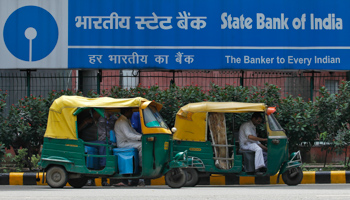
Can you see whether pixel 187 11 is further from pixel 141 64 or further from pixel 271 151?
pixel 271 151

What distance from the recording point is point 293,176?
11.2 meters

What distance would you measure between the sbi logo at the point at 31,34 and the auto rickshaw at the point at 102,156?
5.61 m

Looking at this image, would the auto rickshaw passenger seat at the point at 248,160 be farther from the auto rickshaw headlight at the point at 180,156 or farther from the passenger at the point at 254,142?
the auto rickshaw headlight at the point at 180,156

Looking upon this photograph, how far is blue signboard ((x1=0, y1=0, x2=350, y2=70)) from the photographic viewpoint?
1552cm

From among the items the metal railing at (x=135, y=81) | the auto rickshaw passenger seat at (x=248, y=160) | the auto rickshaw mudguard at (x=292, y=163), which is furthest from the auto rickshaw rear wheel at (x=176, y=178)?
the metal railing at (x=135, y=81)

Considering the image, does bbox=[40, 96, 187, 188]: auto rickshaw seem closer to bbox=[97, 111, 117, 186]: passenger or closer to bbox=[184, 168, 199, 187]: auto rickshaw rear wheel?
bbox=[97, 111, 117, 186]: passenger

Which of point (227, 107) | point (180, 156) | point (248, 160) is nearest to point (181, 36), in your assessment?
point (227, 107)

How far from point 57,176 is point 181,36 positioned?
6.46 meters

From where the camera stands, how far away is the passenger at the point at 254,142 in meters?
11.1

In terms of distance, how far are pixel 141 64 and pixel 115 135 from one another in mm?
5315

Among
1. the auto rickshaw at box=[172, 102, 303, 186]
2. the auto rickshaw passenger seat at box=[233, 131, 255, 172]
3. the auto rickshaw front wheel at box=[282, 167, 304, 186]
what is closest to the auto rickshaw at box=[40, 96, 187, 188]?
the auto rickshaw at box=[172, 102, 303, 186]

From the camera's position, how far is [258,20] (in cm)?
1561

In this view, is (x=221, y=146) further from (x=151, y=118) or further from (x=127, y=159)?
(x=127, y=159)

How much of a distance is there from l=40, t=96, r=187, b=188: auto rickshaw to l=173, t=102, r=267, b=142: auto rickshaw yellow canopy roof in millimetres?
918
